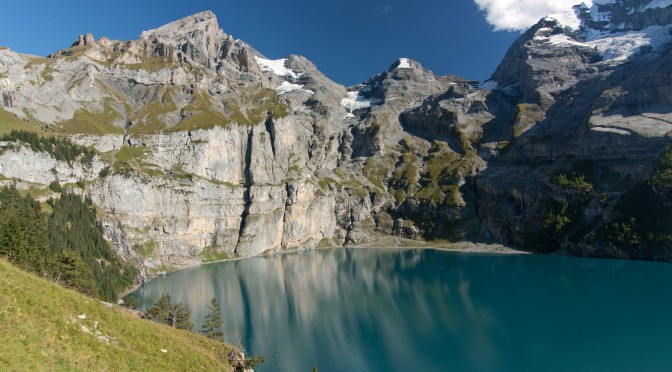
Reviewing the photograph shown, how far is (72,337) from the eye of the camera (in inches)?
789

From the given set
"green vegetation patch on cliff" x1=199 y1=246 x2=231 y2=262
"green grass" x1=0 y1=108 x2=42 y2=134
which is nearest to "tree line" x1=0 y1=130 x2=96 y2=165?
"green grass" x1=0 y1=108 x2=42 y2=134

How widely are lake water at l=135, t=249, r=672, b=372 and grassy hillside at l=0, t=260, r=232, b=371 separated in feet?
117

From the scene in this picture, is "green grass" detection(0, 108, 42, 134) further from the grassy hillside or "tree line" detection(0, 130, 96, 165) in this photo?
the grassy hillside

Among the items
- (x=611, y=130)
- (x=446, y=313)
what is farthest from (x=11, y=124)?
(x=611, y=130)

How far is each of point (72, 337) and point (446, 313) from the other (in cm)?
7749

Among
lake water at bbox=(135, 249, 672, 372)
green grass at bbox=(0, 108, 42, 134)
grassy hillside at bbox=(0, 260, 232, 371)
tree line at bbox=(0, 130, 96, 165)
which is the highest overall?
green grass at bbox=(0, 108, 42, 134)

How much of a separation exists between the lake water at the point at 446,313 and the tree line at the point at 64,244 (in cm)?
1185

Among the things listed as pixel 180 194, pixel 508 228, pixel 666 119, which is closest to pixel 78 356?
pixel 180 194

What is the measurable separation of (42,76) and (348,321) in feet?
658

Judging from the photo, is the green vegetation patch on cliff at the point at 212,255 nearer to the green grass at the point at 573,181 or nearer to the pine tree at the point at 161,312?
the pine tree at the point at 161,312

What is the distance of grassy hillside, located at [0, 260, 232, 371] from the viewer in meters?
17.2

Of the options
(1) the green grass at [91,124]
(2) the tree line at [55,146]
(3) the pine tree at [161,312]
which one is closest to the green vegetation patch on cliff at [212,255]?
(2) the tree line at [55,146]

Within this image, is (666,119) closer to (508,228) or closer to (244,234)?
(508,228)

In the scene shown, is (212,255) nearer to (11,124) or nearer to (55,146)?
(55,146)
